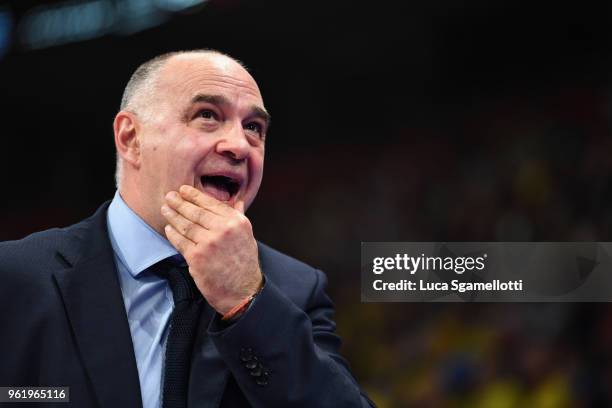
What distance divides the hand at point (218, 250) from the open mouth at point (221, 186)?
16 centimetres

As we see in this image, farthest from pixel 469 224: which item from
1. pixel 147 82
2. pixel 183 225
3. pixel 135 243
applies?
pixel 183 225

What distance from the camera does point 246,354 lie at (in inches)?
50.1

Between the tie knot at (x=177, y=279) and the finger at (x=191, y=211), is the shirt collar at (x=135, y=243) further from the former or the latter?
the finger at (x=191, y=211)

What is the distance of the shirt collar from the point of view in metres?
1.48

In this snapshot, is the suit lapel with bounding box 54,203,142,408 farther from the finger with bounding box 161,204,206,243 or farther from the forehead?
the forehead

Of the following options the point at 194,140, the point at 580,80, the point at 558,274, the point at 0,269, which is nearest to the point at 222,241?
the point at 194,140

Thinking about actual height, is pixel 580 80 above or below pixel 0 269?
above

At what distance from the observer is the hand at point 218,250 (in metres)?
1.28

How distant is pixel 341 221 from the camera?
4812 mm

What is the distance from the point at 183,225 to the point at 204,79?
15.0 inches

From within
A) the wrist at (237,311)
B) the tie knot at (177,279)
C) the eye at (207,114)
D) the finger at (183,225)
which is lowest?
the wrist at (237,311)

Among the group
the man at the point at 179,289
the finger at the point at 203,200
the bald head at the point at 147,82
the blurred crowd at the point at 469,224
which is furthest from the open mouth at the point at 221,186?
the blurred crowd at the point at 469,224

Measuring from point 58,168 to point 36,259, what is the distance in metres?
4.00

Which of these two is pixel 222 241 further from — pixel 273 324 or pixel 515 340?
pixel 515 340
